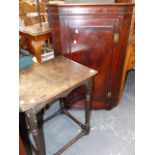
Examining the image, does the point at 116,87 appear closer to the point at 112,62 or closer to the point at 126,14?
the point at 112,62

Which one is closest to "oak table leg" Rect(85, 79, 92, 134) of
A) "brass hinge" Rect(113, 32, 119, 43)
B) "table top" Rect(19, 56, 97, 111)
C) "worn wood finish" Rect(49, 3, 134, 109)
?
"table top" Rect(19, 56, 97, 111)

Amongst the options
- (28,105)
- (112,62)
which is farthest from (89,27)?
(28,105)

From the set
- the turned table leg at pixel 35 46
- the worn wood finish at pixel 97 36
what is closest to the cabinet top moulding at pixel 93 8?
the worn wood finish at pixel 97 36

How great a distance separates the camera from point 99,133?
1.55m

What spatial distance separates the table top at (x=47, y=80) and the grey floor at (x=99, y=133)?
0.63 metres

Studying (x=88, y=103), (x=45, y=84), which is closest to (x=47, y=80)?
(x=45, y=84)

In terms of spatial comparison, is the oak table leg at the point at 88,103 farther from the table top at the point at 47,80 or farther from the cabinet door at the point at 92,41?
the cabinet door at the point at 92,41

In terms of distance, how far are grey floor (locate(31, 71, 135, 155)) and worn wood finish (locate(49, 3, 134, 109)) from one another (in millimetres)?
271

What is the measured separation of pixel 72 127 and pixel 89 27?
2.94 ft

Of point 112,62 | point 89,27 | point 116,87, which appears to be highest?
point 89,27

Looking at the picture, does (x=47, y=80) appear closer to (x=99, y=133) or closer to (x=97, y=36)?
(x=97, y=36)
